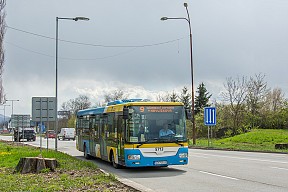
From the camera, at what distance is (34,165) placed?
12984mm

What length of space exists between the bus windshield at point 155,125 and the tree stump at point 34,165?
2.87 metres

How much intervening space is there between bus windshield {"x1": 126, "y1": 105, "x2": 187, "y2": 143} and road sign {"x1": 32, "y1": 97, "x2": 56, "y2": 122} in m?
10.2

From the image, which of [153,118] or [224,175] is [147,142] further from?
[224,175]

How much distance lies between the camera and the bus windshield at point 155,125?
13703 mm

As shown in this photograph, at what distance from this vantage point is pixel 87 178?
11.1 meters

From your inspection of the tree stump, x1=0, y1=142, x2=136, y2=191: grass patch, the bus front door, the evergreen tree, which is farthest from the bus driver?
the evergreen tree

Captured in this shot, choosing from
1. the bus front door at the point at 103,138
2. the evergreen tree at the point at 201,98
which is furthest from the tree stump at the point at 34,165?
the evergreen tree at the point at 201,98

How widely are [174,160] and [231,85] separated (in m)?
35.6

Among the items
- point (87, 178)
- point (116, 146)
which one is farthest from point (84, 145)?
point (87, 178)

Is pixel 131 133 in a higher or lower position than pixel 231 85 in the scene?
lower

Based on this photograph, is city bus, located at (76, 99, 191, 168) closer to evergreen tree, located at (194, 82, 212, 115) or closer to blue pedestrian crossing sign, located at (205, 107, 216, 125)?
blue pedestrian crossing sign, located at (205, 107, 216, 125)

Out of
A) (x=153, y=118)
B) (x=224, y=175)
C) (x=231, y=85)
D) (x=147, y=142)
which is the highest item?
(x=231, y=85)

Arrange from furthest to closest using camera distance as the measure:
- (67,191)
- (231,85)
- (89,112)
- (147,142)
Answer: (231,85) < (89,112) < (147,142) < (67,191)

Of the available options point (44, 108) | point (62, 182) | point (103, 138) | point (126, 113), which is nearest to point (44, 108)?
point (44, 108)
